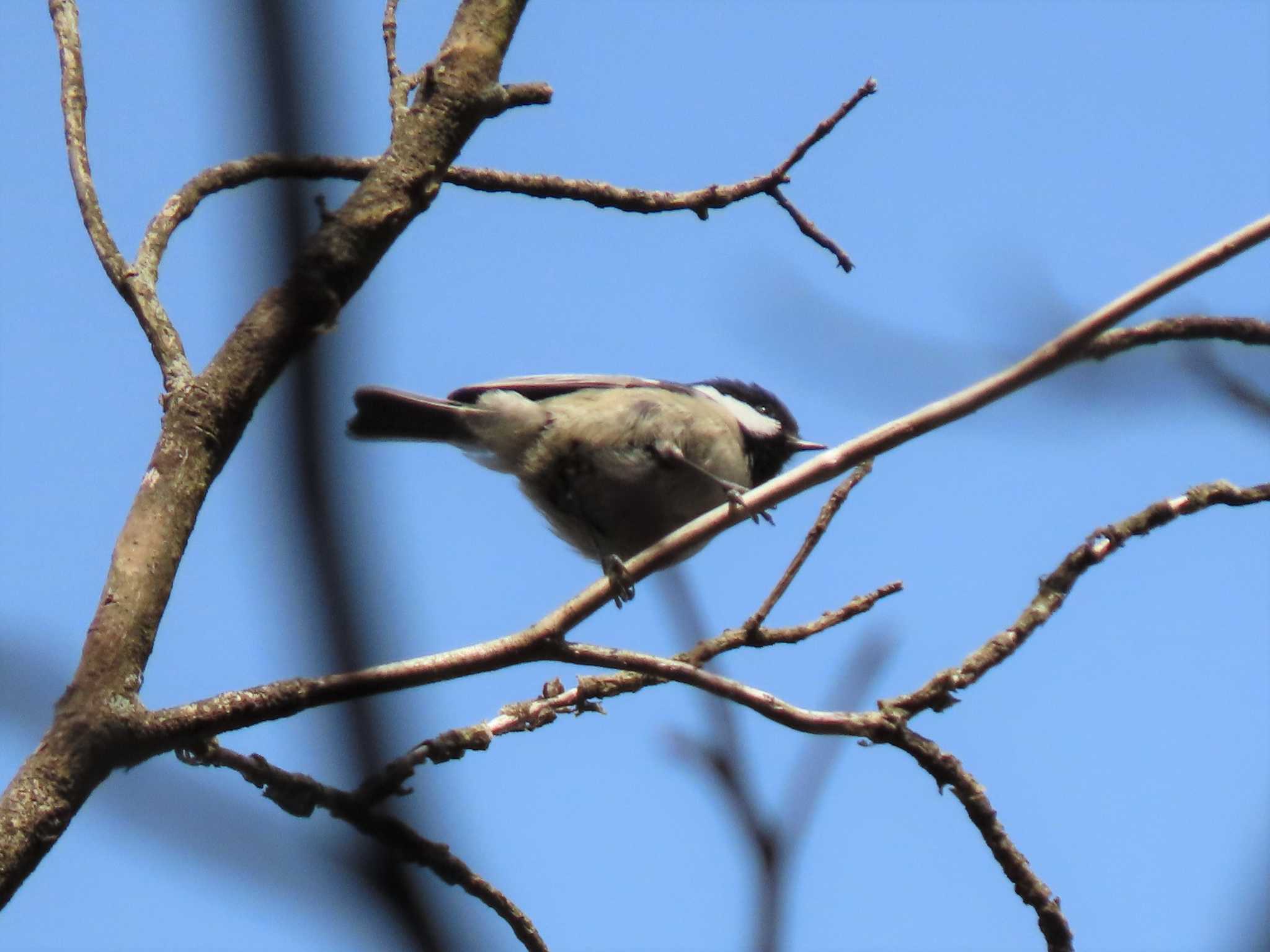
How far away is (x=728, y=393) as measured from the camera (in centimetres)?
654

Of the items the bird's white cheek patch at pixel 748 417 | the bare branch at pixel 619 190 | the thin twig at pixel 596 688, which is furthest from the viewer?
the bird's white cheek patch at pixel 748 417

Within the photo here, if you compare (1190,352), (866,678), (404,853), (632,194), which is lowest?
(404,853)

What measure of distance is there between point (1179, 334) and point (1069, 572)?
1046 millimetres

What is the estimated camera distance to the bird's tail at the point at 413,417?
5.31 m

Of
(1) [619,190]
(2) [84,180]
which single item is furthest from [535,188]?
(2) [84,180]

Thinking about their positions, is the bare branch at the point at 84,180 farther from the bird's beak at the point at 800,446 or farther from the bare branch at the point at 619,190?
the bird's beak at the point at 800,446

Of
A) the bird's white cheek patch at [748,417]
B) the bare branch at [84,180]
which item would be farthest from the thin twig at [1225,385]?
the bird's white cheek patch at [748,417]

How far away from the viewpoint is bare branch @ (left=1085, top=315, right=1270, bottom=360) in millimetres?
1632

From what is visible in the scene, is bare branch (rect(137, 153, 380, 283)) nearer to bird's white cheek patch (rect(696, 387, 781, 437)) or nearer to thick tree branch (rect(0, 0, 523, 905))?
thick tree branch (rect(0, 0, 523, 905))

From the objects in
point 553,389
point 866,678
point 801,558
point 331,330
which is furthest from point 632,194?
point 331,330

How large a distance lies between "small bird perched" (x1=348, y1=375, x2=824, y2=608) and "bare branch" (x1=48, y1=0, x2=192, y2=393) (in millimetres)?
2016

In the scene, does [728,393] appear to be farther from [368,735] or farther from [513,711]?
[368,735]

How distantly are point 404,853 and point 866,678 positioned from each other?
35.2 inches

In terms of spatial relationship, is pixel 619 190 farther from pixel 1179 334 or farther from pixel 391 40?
pixel 1179 334
